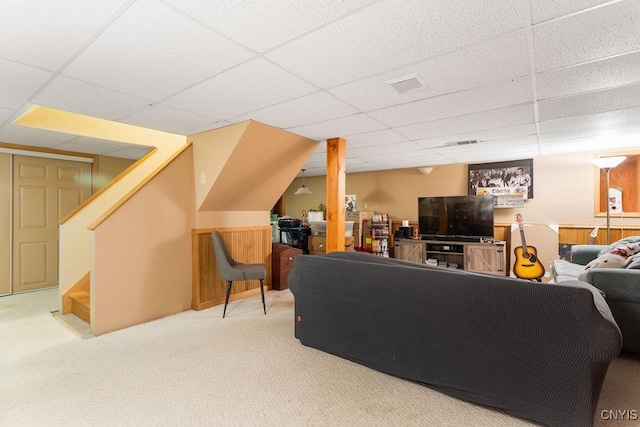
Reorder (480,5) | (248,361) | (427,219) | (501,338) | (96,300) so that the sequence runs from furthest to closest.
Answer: (427,219)
(96,300)
(248,361)
(501,338)
(480,5)

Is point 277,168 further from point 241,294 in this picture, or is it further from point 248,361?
point 248,361

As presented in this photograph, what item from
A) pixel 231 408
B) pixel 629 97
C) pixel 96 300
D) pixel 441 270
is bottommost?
pixel 231 408

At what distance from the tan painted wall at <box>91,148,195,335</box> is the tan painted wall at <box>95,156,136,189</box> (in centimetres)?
236

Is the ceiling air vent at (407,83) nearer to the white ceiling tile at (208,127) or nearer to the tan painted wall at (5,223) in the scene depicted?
the white ceiling tile at (208,127)

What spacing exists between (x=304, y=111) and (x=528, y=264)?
14.4ft

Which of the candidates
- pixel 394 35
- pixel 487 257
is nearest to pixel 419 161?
pixel 487 257

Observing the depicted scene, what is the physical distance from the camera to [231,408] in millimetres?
1884

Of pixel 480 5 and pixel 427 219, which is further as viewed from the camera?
pixel 427 219

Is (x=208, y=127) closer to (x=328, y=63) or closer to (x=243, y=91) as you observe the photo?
(x=243, y=91)

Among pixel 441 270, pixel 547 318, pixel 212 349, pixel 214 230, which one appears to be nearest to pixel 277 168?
pixel 214 230

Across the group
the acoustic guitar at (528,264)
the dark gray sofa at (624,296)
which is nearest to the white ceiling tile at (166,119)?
the dark gray sofa at (624,296)

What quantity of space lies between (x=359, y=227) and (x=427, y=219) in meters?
1.41

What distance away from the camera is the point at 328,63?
2.03 m

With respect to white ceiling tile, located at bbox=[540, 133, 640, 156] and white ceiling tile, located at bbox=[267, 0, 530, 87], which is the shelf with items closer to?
white ceiling tile, located at bbox=[540, 133, 640, 156]
